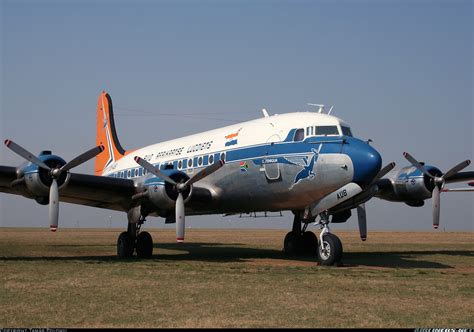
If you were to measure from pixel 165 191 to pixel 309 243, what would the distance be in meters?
6.23

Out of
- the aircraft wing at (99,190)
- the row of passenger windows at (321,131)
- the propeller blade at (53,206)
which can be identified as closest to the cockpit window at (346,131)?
the row of passenger windows at (321,131)

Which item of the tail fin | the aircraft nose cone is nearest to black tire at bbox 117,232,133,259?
the aircraft nose cone

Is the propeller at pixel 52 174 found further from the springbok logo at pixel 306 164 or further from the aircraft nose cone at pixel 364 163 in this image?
the aircraft nose cone at pixel 364 163

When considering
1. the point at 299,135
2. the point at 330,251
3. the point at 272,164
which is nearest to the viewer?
the point at 330,251

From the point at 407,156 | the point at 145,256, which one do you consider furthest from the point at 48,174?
the point at 407,156

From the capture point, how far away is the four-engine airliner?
1586 cm

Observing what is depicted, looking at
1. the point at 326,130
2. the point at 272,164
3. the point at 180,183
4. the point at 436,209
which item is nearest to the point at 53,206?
the point at 180,183

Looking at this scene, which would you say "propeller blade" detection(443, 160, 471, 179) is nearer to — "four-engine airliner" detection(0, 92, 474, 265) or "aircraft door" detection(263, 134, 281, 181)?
"four-engine airliner" detection(0, 92, 474, 265)

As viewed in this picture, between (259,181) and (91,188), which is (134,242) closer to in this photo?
(91,188)

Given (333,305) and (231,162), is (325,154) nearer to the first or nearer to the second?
(231,162)

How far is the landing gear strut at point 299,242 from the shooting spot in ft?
69.5

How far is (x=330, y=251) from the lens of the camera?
51.4ft

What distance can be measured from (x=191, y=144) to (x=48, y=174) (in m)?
6.34

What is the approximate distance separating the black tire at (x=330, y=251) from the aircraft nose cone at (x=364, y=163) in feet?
5.44
